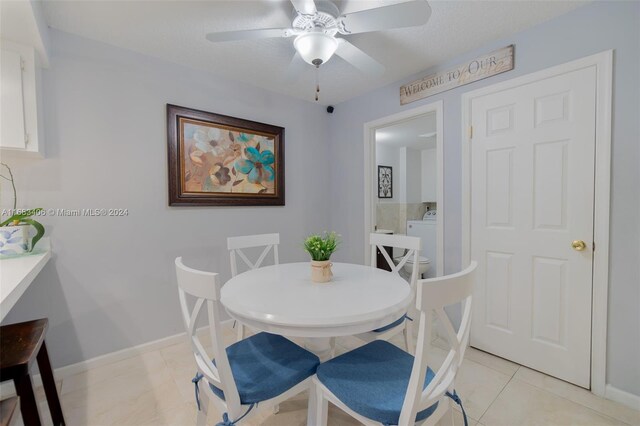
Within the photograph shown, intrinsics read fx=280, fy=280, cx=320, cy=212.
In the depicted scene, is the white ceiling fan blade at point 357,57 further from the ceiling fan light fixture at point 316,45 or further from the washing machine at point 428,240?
the washing machine at point 428,240

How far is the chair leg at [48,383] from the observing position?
133 centimetres

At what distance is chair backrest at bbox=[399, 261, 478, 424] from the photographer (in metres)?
0.82

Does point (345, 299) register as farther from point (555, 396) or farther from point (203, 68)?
point (203, 68)

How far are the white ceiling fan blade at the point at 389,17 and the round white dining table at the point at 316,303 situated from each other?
4.19ft

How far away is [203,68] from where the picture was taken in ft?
7.70

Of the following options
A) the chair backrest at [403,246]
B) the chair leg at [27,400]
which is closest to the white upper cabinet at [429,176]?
the chair backrest at [403,246]

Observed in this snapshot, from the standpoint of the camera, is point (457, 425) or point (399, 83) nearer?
point (457, 425)

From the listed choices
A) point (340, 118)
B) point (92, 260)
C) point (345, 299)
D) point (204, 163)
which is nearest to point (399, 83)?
point (340, 118)

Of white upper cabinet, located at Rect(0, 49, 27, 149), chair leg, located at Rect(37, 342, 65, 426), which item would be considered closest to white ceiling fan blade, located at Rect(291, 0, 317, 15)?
white upper cabinet, located at Rect(0, 49, 27, 149)

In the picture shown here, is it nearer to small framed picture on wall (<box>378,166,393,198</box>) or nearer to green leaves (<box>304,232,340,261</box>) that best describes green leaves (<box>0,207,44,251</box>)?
green leaves (<box>304,232,340,261</box>)

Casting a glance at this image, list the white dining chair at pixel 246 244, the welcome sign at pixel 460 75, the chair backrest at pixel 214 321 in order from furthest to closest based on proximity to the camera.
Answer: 1. the white dining chair at pixel 246 244
2. the welcome sign at pixel 460 75
3. the chair backrest at pixel 214 321

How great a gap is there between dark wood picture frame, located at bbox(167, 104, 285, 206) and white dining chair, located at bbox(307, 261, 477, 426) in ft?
5.86

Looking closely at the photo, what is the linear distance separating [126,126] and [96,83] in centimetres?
32

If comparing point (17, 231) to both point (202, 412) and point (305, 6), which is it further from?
point (305, 6)
